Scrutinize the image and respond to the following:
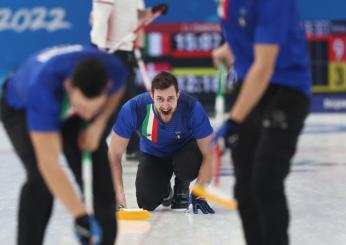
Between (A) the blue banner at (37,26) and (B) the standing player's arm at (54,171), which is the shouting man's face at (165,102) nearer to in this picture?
(B) the standing player's arm at (54,171)

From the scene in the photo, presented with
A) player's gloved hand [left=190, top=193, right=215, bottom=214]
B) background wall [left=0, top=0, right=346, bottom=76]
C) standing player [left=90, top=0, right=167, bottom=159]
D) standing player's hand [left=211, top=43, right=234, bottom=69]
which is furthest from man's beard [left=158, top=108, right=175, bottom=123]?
background wall [left=0, top=0, right=346, bottom=76]

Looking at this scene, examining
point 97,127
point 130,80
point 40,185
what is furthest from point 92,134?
point 130,80

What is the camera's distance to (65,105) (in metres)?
2.25

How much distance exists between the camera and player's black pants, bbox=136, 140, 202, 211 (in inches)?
158

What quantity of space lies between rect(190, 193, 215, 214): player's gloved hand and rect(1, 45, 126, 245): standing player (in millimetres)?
1357

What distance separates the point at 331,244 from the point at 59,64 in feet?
5.00

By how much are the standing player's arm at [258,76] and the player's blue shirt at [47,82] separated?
345mm

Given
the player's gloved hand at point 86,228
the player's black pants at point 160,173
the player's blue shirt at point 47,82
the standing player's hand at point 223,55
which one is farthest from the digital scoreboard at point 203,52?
the player's gloved hand at point 86,228

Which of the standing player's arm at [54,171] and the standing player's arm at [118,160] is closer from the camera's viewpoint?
the standing player's arm at [54,171]

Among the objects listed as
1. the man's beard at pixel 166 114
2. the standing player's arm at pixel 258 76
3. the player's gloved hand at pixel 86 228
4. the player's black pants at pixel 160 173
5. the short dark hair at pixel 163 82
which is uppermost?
the standing player's arm at pixel 258 76

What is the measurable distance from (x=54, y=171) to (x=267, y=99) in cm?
72

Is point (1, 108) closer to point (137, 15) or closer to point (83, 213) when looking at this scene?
point (83, 213)

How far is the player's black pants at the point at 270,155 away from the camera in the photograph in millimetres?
2434

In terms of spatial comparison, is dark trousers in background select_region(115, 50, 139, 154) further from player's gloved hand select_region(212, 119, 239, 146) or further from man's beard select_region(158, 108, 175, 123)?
player's gloved hand select_region(212, 119, 239, 146)
